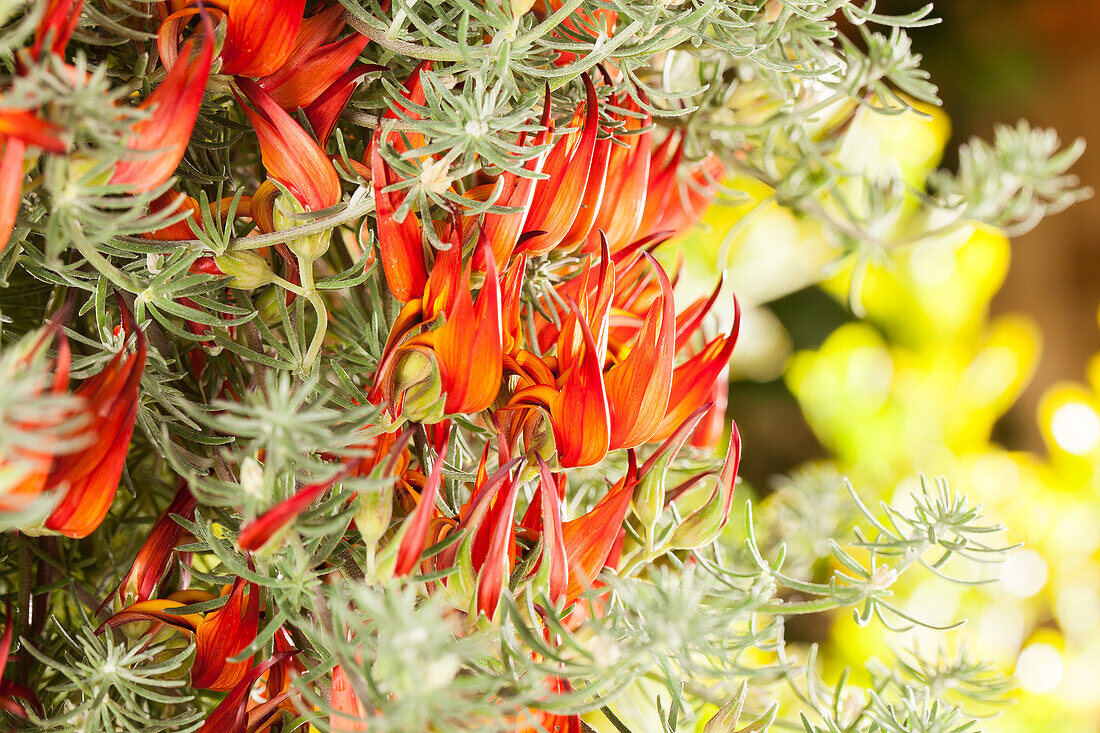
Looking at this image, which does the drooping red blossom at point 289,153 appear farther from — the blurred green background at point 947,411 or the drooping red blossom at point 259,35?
the blurred green background at point 947,411

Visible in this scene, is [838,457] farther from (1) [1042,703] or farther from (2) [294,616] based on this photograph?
(2) [294,616]

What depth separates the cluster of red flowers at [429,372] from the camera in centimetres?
14

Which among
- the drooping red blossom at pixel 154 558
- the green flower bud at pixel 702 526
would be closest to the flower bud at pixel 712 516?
the green flower bud at pixel 702 526

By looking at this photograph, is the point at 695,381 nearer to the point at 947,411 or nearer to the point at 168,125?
the point at 168,125

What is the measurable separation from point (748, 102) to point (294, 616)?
0.20m

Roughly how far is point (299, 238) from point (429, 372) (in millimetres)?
36

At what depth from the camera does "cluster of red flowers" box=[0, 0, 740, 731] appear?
0.14m

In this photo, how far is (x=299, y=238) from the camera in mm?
162

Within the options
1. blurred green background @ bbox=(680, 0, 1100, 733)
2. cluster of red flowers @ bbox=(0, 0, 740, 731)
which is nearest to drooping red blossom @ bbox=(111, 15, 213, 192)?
cluster of red flowers @ bbox=(0, 0, 740, 731)

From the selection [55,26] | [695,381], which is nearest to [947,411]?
[695,381]

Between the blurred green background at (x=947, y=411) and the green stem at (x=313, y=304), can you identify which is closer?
the green stem at (x=313, y=304)

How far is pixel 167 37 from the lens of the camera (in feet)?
0.49

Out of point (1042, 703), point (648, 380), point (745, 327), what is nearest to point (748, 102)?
point (648, 380)

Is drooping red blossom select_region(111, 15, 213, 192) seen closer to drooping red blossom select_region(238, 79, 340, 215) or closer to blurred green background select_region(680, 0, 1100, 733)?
drooping red blossom select_region(238, 79, 340, 215)
